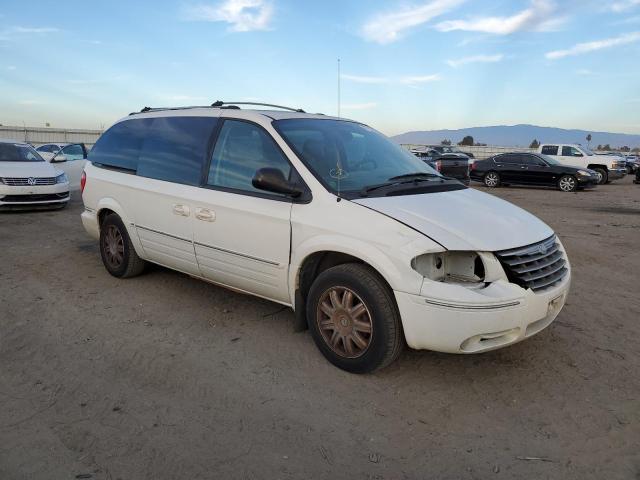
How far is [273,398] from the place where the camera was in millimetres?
3240

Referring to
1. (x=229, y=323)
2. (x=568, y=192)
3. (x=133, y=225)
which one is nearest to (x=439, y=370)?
(x=229, y=323)

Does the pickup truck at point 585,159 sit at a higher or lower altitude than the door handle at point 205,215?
higher

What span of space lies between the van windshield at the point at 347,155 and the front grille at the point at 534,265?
3.65 ft

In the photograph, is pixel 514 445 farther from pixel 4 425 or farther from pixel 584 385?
pixel 4 425

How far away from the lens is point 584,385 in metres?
3.43

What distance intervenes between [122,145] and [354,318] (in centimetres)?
350

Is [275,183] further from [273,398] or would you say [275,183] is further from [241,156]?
[273,398]

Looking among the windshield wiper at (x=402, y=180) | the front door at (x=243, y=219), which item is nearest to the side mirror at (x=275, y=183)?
the front door at (x=243, y=219)

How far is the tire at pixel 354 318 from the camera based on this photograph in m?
3.28

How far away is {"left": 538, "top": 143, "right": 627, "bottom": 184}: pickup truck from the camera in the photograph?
75.5 ft

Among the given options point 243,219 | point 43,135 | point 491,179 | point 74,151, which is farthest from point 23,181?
point 43,135

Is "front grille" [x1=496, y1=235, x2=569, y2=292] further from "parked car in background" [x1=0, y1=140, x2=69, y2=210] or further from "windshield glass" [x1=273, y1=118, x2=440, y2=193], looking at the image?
"parked car in background" [x1=0, y1=140, x2=69, y2=210]

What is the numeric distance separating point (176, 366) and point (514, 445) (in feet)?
7.41

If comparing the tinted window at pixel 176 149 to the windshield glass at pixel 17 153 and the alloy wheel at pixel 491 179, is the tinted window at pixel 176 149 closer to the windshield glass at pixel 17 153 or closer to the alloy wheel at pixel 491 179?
the windshield glass at pixel 17 153
